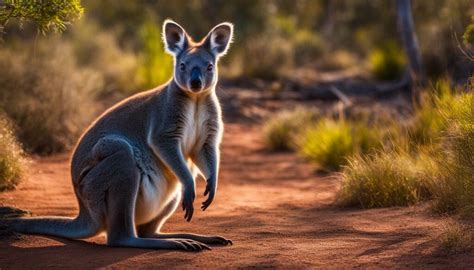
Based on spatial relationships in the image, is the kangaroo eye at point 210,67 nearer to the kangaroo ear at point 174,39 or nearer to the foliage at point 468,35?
the kangaroo ear at point 174,39

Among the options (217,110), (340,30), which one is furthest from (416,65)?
(340,30)

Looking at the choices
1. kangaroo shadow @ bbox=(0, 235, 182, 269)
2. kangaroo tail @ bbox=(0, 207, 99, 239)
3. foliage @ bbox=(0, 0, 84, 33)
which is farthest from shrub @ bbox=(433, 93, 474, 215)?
foliage @ bbox=(0, 0, 84, 33)

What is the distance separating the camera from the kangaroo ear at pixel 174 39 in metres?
8.45

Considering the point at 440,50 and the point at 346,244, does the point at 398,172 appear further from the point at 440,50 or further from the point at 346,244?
the point at 440,50

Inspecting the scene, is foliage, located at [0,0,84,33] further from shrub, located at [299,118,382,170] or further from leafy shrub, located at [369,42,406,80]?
leafy shrub, located at [369,42,406,80]

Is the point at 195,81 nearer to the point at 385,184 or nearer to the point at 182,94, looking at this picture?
the point at 182,94

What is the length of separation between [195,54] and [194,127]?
2.99 ft

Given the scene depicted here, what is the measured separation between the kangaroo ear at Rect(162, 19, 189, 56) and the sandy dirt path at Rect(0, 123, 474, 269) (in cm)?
210

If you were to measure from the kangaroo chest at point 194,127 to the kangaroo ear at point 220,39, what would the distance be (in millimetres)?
871

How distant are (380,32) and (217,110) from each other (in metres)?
25.6

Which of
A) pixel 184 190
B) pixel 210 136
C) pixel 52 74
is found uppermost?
pixel 52 74

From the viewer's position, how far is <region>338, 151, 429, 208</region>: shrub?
945 cm

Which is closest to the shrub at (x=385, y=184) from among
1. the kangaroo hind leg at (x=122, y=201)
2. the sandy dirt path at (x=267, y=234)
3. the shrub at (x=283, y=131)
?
→ the sandy dirt path at (x=267, y=234)

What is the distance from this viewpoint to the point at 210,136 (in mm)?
8008
